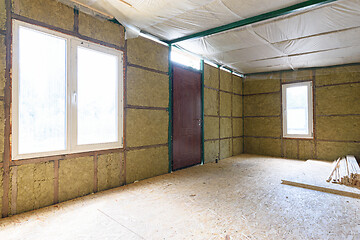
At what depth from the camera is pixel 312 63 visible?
18.8ft

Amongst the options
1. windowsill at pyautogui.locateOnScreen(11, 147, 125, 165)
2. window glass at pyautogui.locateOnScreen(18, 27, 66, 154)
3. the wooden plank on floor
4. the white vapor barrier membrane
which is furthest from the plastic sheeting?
the wooden plank on floor

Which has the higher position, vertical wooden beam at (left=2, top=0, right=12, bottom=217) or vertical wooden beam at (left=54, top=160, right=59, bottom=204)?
vertical wooden beam at (left=2, top=0, right=12, bottom=217)

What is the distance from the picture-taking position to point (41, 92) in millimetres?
2674

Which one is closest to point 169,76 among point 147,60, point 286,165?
point 147,60

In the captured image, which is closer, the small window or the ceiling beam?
the ceiling beam

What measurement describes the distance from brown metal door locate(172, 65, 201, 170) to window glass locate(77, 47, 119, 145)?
1.56m

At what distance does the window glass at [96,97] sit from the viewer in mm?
3076

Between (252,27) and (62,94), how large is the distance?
332 centimetres

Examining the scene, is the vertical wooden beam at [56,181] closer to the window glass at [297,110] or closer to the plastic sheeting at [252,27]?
the plastic sheeting at [252,27]

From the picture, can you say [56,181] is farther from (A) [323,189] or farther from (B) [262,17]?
(A) [323,189]

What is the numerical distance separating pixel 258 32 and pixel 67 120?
362 cm

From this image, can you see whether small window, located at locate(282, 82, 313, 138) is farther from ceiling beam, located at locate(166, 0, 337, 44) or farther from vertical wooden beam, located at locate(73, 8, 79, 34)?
vertical wooden beam, located at locate(73, 8, 79, 34)

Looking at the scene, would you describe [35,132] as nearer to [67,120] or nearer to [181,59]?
[67,120]

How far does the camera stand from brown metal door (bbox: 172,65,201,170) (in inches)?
185
